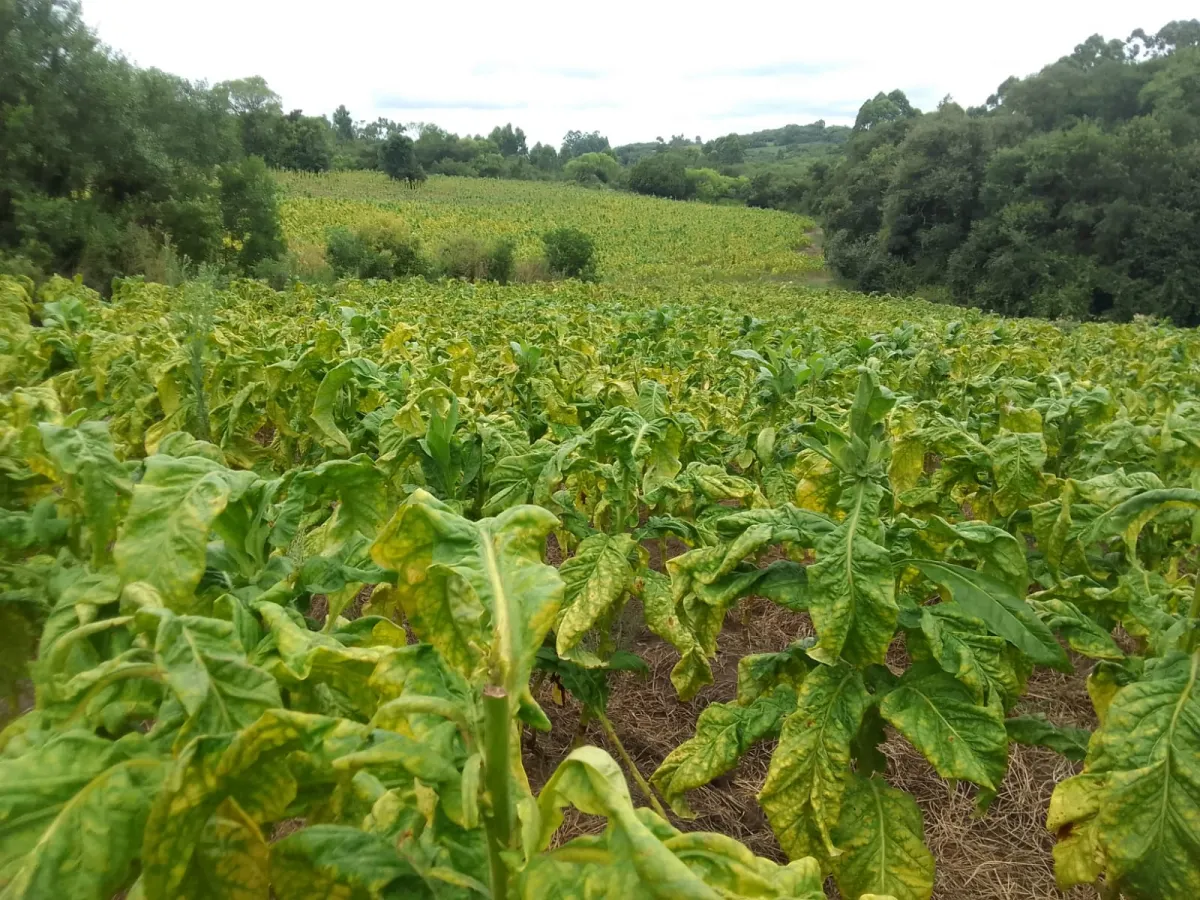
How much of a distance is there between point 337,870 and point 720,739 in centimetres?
138

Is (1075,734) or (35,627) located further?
(1075,734)

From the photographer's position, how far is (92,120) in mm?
18672

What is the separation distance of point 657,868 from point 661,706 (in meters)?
3.12

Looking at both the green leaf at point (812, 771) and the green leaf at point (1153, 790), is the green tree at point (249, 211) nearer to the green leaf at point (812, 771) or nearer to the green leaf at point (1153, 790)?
the green leaf at point (812, 771)

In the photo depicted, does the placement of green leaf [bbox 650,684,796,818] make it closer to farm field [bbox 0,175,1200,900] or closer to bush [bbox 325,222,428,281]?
farm field [bbox 0,175,1200,900]

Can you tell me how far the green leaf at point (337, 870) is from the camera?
1.00 metres

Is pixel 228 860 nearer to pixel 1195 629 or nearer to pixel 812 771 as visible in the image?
pixel 812 771

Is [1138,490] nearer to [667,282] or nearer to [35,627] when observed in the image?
[35,627]

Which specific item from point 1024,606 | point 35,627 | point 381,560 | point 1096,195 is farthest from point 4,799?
point 1096,195

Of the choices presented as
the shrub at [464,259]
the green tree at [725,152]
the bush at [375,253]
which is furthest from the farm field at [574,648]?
the green tree at [725,152]

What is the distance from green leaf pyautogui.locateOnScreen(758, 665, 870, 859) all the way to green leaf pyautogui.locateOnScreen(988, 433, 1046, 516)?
3.80 feet

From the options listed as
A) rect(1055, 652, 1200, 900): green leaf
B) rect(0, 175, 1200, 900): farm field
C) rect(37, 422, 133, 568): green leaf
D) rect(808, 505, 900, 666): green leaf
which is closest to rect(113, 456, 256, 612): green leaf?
rect(0, 175, 1200, 900): farm field

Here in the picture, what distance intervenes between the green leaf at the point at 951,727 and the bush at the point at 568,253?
104ft

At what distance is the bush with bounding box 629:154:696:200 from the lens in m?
83.1
